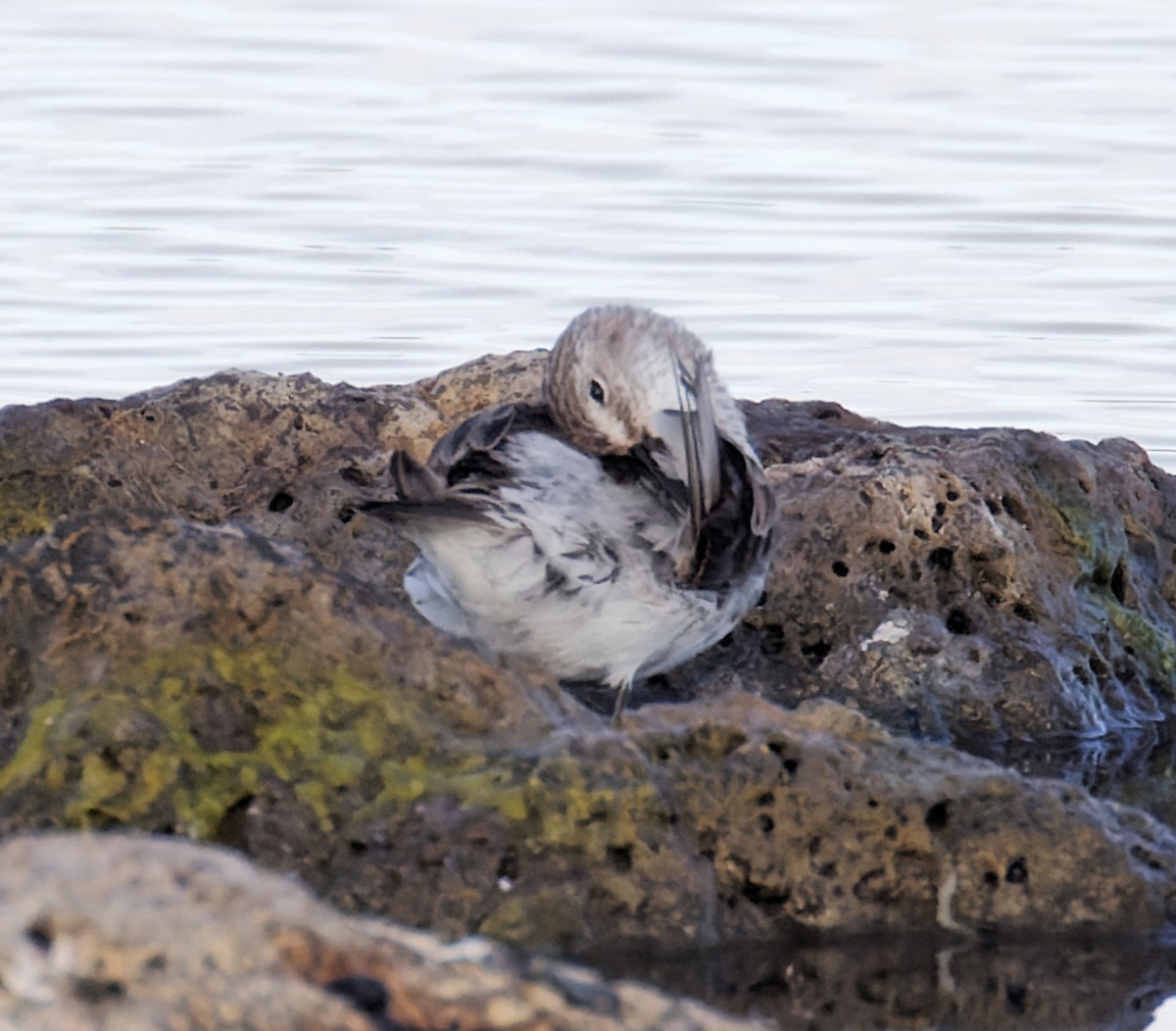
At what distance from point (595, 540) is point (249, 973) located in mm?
Answer: 2331

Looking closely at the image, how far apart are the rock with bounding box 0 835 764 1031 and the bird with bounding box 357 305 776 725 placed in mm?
2061

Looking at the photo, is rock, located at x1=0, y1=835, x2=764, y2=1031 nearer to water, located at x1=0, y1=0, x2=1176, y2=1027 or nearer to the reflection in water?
the reflection in water

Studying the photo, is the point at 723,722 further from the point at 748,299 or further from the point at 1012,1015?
the point at 748,299

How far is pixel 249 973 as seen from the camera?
2682 mm

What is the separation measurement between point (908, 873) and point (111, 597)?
1400mm

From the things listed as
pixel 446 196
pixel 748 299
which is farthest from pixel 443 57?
pixel 748 299

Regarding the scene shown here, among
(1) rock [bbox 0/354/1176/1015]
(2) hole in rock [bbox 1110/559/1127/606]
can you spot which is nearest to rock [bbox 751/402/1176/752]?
(2) hole in rock [bbox 1110/559/1127/606]

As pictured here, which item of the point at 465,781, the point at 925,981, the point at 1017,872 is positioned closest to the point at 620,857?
the point at 465,781

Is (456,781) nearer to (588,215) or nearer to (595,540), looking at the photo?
(595,540)

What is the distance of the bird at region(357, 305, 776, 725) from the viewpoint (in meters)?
4.90

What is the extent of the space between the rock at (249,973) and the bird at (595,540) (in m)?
2.06

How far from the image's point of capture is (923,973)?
13.3 ft

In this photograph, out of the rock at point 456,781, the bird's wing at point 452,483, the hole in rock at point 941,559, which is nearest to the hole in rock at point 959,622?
the hole in rock at point 941,559

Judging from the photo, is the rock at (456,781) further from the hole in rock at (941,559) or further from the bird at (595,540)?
the hole in rock at (941,559)
